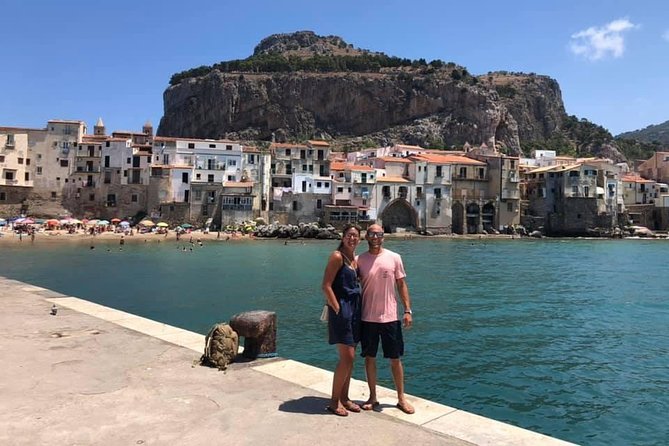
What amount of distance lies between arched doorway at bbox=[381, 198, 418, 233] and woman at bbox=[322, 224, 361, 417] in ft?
223

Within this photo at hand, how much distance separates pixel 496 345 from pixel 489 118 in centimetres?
12468

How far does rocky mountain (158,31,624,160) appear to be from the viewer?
129875 mm

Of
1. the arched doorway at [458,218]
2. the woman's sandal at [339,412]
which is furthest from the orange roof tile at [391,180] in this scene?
the woman's sandal at [339,412]

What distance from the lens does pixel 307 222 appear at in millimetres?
69562

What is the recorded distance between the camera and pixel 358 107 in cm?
13612

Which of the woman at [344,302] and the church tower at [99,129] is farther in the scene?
the church tower at [99,129]

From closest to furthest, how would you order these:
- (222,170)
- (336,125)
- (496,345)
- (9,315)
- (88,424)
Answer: (88,424) < (9,315) < (496,345) < (222,170) < (336,125)

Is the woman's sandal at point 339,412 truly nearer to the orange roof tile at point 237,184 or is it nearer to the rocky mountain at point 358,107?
the orange roof tile at point 237,184

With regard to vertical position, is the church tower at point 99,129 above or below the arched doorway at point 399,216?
above

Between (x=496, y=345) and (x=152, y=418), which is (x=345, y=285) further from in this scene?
(x=496, y=345)

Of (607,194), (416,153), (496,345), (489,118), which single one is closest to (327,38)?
(489,118)

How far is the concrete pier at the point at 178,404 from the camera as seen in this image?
4.88 metres

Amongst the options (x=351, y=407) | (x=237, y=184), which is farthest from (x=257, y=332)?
(x=237, y=184)

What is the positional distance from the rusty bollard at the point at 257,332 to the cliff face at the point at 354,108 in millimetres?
122830
